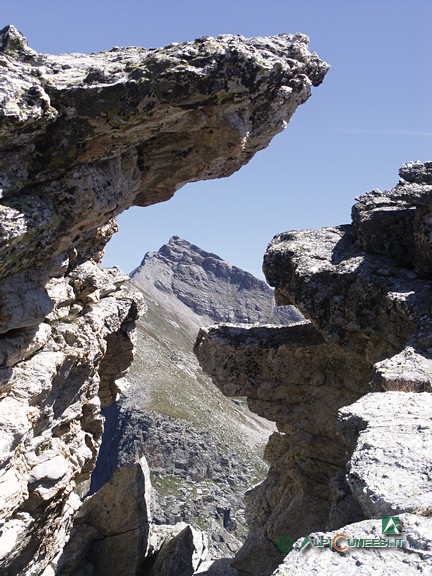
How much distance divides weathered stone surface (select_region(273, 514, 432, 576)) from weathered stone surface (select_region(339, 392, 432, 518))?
28.2 inches

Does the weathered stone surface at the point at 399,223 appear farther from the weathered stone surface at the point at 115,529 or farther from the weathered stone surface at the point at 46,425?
the weathered stone surface at the point at 115,529

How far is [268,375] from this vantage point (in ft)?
108

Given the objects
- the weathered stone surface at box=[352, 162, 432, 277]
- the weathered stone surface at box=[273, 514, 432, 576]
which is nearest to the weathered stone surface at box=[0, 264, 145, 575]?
the weathered stone surface at box=[273, 514, 432, 576]

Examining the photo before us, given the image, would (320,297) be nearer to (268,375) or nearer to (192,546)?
(268,375)

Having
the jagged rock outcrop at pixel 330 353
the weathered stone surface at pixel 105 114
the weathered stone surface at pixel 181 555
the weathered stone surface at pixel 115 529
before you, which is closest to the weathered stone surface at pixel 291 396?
the jagged rock outcrop at pixel 330 353

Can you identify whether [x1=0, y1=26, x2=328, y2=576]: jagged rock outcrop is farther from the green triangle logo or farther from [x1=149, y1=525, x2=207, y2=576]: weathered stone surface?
the green triangle logo

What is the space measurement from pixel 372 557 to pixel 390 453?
11.7 ft

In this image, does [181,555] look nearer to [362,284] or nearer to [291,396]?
[291,396]

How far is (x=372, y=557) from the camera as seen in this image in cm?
915

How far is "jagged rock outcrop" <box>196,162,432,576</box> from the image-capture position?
19016mm

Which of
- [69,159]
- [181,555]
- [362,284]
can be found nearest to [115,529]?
[181,555]

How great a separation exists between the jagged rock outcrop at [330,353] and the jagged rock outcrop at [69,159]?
9108 mm

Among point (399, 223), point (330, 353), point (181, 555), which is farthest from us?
point (181, 555)

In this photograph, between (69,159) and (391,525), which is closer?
(391,525)
